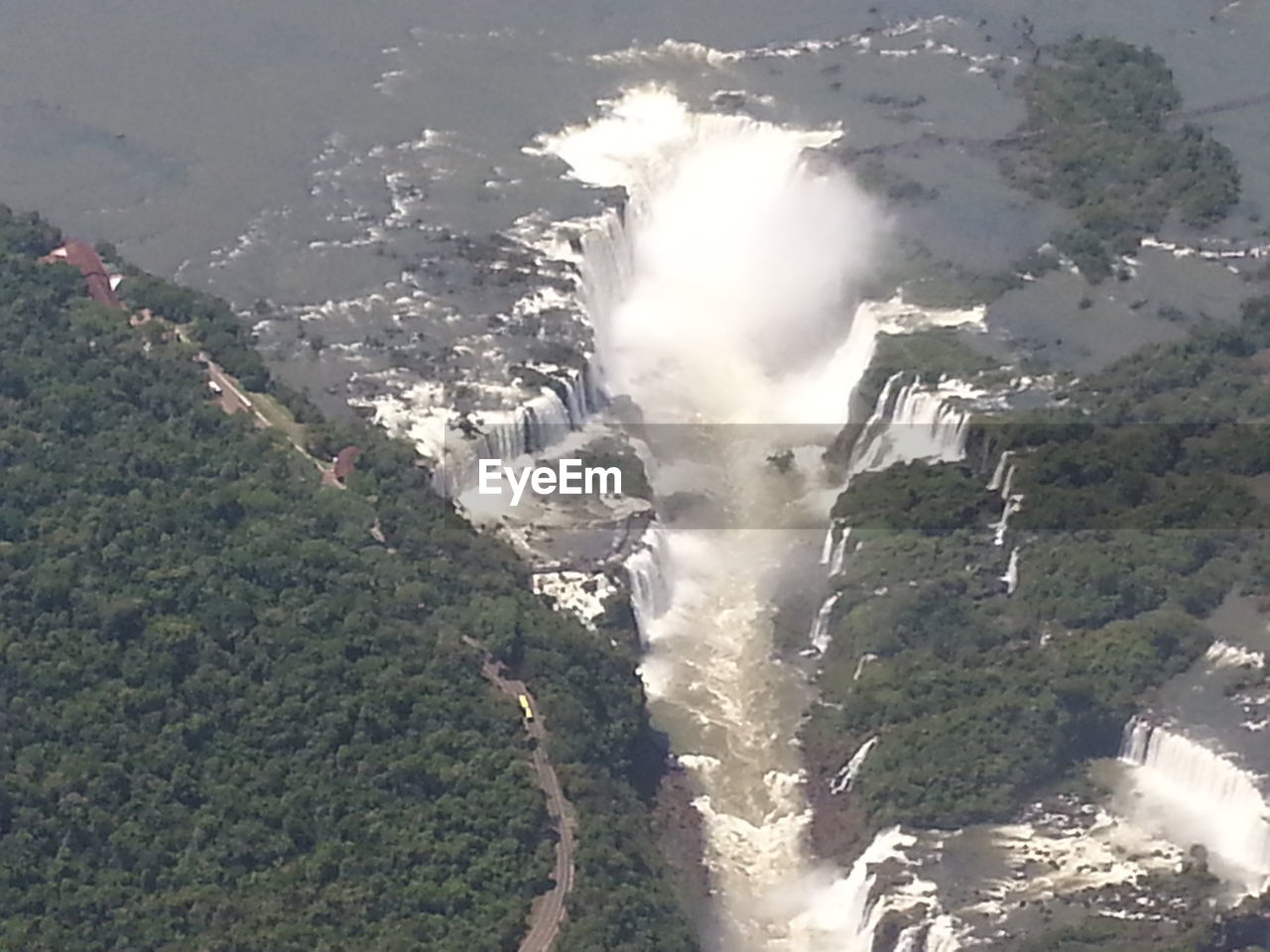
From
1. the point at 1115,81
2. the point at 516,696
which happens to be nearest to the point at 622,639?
the point at 516,696

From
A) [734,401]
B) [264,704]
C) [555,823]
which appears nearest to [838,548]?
[734,401]

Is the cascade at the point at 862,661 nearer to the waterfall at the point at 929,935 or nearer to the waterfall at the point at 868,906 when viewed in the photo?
the waterfall at the point at 868,906

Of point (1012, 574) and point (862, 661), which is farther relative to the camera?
point (1012, 574)

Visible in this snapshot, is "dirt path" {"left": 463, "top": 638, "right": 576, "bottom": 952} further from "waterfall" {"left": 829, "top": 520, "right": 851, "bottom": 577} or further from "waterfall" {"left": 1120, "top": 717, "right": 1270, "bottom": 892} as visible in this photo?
"waterfall" {"left": 1120, "top": 717, "right": 1270, "bottom": 892}

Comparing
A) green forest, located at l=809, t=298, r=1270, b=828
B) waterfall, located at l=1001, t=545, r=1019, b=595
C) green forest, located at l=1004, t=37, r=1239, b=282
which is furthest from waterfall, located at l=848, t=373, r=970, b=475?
green forest, located at l=1004, t=37, r=1239, b=282


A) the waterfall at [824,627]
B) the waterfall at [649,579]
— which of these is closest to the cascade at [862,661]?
the waterfall at [824,627]

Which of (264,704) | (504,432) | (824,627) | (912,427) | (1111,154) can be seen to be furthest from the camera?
(1111,154)

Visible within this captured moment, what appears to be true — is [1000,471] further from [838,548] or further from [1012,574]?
[838,548]
